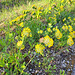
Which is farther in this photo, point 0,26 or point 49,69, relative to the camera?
point 0,26

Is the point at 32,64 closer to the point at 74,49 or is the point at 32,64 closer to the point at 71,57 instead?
the point at 71,57

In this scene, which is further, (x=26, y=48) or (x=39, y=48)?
(x=26, y=48)

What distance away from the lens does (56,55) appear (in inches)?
77.4

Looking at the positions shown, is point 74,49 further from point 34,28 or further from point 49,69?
point 34,28

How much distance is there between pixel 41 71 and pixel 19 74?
0.39 meters

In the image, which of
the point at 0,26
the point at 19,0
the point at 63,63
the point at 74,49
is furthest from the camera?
the point at 19,0

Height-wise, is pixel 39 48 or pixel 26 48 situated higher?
pixel 39 48

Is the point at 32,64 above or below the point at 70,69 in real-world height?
above

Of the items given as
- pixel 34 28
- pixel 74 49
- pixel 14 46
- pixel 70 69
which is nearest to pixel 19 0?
pixel 34 28

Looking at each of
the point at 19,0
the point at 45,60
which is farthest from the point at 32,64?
the point at 19,0

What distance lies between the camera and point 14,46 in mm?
1983

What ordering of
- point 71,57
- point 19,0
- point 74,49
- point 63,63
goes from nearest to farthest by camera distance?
point 63,63 < point 71,57 < point 74,49 < point 19,0

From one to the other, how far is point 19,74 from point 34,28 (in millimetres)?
1077

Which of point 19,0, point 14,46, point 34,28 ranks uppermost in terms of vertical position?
point 19,0
